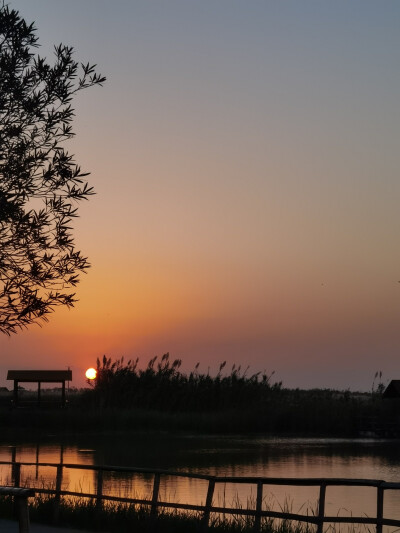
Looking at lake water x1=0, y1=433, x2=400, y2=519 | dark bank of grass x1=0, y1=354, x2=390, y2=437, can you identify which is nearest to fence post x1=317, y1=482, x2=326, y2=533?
lake water x1=0, y1=433, x2=400, y2=519

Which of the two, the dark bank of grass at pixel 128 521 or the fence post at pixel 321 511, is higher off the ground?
the fence post at pixel 321 511

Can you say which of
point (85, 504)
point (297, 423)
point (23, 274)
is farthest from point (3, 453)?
point (23, 274)

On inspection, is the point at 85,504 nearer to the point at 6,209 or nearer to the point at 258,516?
the point at 258,516

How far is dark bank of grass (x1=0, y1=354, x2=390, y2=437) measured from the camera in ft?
203

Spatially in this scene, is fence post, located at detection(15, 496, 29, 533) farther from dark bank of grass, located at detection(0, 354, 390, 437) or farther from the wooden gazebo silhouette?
the wooden gazebo silhouette

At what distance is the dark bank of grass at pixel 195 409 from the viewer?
6178cm

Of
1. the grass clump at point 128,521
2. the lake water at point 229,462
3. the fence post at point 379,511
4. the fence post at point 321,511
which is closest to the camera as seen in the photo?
the fence post at point 379,511

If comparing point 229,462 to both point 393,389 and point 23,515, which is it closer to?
point 393,389

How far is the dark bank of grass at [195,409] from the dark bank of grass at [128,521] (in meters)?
42.5

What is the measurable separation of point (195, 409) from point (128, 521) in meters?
47.6

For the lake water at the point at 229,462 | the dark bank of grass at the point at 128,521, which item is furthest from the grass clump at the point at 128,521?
the lake water at the point at 229,462

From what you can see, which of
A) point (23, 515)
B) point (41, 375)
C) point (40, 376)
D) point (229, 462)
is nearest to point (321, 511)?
point (23, 515)

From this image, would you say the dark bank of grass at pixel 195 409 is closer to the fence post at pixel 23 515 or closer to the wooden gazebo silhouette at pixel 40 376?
the wooden gazebo silhouette at pixel 40 376

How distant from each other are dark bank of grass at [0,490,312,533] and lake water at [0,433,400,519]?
8.09 m
